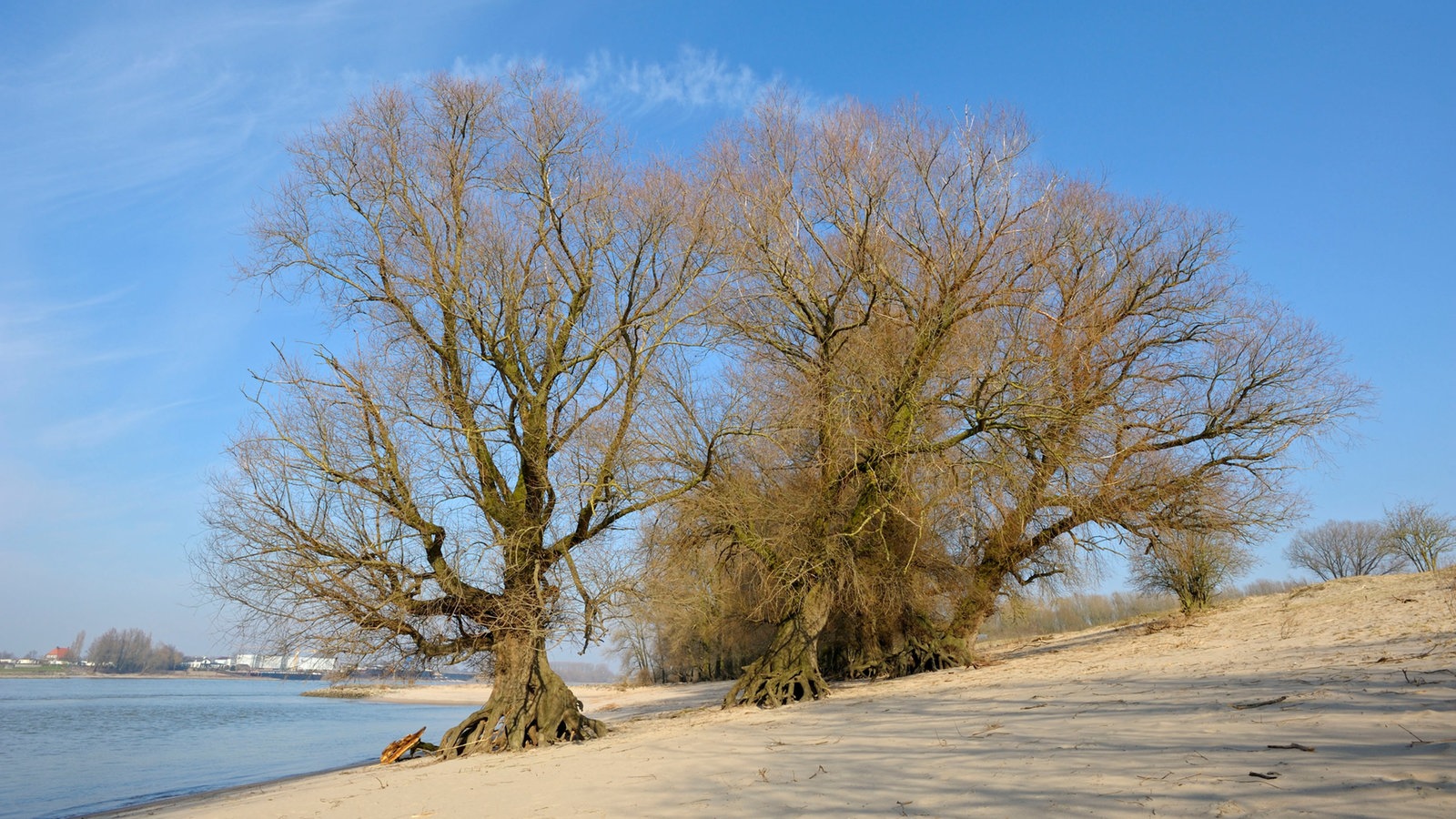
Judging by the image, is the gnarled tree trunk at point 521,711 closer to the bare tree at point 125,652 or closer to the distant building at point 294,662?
the distant building at point 294,662

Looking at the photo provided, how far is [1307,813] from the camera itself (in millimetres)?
3631

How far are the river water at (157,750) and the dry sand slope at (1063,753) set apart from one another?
5644 millimetres

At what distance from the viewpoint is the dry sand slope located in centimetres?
421

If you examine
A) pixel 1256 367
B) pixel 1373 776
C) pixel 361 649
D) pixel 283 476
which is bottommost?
pixel 1373 776

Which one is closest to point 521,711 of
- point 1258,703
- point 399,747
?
point 399,747

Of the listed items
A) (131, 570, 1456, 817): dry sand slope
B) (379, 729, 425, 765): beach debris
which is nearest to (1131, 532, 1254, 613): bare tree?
(131, 570, 1456, 817): dry sand slope

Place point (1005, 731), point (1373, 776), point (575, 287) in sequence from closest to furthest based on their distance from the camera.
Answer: point (1373, 776) < point (1005, 731) < point (575, 287)

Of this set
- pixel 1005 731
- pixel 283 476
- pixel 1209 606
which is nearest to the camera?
pixel 1005 731

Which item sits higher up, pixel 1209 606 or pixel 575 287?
pixel 575 287

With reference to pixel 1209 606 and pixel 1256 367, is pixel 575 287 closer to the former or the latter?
pixel 1256 367

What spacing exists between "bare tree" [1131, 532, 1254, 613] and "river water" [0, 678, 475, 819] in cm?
1741

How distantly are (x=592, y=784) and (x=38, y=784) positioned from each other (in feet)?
56.2

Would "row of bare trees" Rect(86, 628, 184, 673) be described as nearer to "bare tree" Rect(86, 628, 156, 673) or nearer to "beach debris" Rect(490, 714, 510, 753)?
"bare tree" Rect(86, 628, 156, 673)

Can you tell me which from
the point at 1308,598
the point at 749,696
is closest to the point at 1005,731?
the point at 749,696
